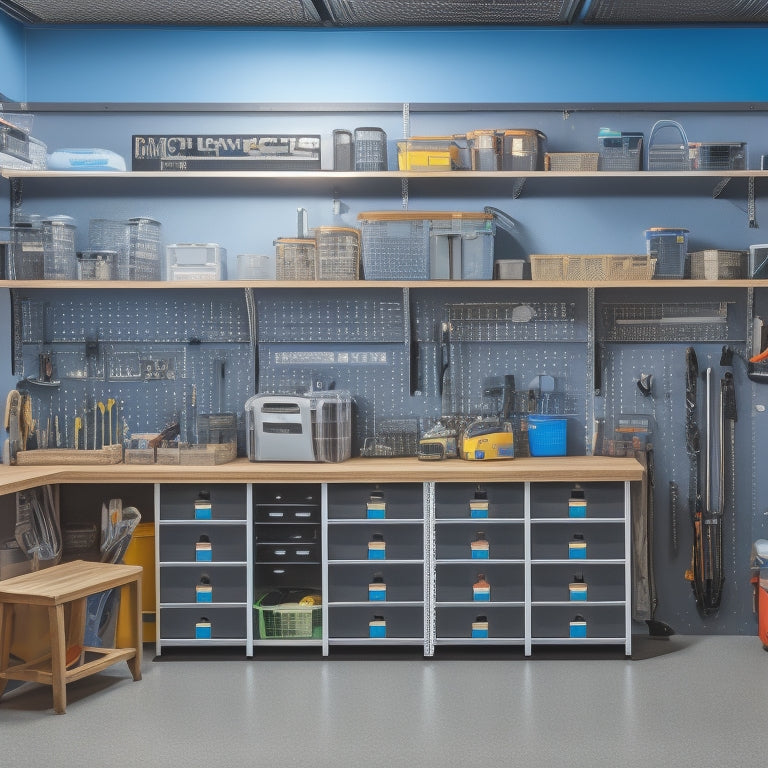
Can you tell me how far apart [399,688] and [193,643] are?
109 cm

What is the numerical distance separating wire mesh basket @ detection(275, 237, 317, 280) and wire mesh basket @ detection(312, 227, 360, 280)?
44mm

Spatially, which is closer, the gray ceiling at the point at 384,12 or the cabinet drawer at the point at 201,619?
the cabinet drawer at the point at 201,619

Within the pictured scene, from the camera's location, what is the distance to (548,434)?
4.77 metres

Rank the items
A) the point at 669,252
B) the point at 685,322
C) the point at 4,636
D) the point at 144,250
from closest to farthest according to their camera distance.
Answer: the point at 4,636
the point at 669,252
the point at 144,250
the point at 685,322

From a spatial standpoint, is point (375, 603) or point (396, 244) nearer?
point (375, 603)

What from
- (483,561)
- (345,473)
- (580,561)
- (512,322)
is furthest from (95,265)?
(580,561)

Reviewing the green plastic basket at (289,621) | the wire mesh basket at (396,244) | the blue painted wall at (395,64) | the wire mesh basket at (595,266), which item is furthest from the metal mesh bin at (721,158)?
the green plastic basket at (289,621)

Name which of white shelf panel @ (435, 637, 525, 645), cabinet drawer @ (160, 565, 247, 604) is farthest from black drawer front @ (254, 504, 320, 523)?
white shelf panel @ (435, 637, 525, 645)

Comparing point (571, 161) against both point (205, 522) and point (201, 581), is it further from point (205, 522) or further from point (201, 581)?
point (201, 581)

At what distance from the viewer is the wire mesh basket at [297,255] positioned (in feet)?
15.1

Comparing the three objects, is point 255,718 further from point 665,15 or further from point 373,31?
point 665,15

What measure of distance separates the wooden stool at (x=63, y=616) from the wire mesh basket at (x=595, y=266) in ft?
8.24

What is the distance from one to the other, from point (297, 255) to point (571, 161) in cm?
150

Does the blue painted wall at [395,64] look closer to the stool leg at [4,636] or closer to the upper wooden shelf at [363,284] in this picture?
the upper wooden shelf at [363,284]
